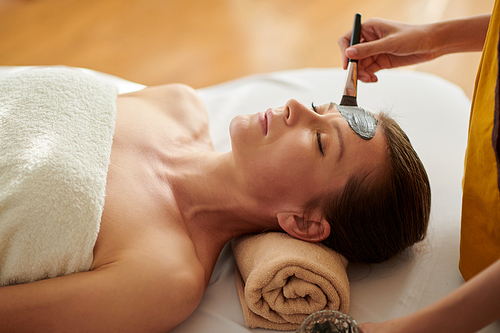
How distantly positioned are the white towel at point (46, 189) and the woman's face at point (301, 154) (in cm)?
38

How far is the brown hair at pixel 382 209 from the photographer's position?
103 centimetres

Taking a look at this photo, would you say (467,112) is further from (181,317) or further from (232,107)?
(181,317)

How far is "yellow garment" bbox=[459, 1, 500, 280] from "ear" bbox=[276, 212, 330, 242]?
36 cm

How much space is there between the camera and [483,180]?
3.13 feet

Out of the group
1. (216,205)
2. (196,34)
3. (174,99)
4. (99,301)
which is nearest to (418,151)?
(216,205)

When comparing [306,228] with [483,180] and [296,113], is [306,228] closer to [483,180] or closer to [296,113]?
[296,113]

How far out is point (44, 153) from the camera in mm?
947

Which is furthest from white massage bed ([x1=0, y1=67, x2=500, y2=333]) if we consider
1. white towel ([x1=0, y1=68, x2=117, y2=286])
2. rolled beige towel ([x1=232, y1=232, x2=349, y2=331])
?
white towel ([x1=0, y1=68, x2=117, y2=286])

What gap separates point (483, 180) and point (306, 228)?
0.44 meters

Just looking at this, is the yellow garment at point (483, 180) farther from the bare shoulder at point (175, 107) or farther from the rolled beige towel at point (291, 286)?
the bare shoulder at point (175, 107)

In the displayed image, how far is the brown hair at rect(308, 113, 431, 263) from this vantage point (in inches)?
40.4

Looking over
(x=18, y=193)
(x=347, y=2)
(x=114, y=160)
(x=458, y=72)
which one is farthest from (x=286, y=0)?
(x=18, y=193)

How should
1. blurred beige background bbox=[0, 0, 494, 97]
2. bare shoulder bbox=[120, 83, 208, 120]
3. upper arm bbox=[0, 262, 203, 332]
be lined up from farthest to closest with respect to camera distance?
blurred beige background bbox=[0, 0, 494, 97] < bare shoulder bbox=[120, 83, 208, 120] < upper arm bbox=[0, 262, 203, 332]

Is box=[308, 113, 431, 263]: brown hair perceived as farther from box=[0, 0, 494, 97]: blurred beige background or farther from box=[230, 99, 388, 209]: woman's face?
box=[0, 0, 494, 97]: blurred beige background
